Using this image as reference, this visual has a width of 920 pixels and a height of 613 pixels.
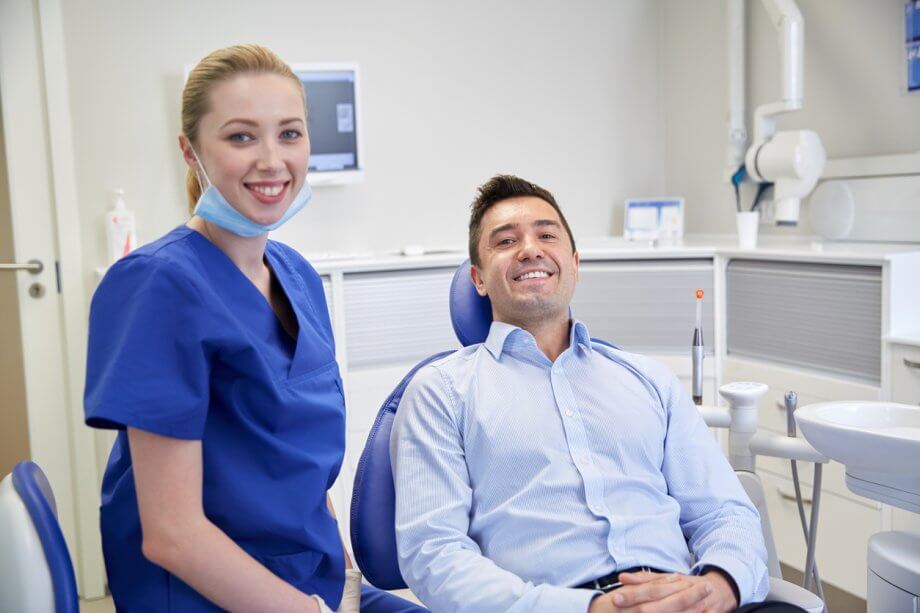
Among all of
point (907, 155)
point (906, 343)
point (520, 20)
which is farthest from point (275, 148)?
point (520, 20)

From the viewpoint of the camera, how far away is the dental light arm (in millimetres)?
2717

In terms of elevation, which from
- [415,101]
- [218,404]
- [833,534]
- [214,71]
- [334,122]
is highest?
[415,101]

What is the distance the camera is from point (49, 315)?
2734 mm

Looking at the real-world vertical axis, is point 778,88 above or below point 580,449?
above

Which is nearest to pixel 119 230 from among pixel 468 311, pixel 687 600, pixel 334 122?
pixel 334 122

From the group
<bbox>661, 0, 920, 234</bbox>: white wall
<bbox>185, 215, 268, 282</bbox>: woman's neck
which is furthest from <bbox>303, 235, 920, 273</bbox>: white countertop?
<bbox>185, 215, 268, 282</bbox>: woman's neck

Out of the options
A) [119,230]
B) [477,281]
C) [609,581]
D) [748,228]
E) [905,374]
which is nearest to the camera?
[609,581]

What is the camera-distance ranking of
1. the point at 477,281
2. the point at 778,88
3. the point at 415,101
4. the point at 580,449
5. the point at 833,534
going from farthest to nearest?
the point at 415,101 < the point at 778,88 < the point at 833,534 < the point at 477,281 < the point at 580,449

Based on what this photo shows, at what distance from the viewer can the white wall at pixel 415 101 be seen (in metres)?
2.80

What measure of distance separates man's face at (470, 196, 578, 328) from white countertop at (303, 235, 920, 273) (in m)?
1.01

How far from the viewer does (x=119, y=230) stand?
9.03 feet

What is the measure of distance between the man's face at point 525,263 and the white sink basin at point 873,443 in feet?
1.63

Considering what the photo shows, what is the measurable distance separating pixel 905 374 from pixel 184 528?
190 centimetres

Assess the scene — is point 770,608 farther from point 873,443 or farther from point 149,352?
point 149,352
